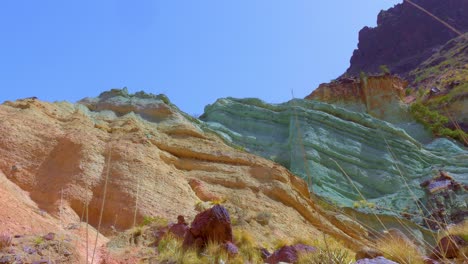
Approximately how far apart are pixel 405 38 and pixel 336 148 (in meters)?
61.0

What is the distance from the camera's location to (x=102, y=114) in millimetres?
18578

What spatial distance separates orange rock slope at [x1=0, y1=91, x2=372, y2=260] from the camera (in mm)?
11594

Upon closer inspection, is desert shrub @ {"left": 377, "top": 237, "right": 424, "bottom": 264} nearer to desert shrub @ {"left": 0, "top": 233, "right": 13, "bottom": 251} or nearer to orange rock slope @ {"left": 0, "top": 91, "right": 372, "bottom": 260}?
orange rock slope @ {"left": 0, "top": 91, "right": 372, "bottom": 260}

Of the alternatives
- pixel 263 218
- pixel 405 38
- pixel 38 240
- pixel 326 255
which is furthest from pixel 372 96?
pixel 405 38

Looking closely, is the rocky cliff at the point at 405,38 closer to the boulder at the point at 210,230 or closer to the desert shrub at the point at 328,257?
the boulder at the point at 210,230

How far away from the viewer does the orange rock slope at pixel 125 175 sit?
11594mm

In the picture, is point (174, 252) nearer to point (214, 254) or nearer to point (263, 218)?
point (214, 254)

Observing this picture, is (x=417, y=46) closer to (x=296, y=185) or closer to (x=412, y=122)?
(x=412, y=122)

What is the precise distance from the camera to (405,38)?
77312mm

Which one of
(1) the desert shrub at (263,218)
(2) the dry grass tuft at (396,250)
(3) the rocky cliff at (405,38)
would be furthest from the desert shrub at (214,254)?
(3) the rocky cliff at (405,38)

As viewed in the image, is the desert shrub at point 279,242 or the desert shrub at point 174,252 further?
the desert shrub at point 279,242

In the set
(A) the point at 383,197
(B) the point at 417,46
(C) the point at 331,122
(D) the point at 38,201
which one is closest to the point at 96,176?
(D) the point at 38,201

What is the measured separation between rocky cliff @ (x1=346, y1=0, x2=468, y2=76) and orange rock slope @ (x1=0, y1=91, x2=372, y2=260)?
2338 inches

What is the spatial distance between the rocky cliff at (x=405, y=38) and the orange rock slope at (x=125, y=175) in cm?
5939
